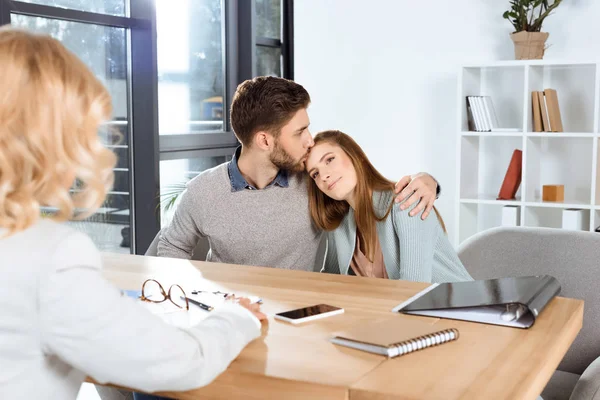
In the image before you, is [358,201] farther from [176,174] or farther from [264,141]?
[176,174]

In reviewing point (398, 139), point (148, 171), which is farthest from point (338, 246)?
point (398, 139)

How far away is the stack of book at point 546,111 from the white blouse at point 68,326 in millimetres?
3408

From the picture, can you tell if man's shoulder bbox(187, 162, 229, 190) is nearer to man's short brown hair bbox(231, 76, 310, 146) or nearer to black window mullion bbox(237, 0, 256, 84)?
man's short brown hair bbox(231, 76, 310, 146)

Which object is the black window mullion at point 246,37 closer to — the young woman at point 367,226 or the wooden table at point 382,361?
the young woman at point 367,226

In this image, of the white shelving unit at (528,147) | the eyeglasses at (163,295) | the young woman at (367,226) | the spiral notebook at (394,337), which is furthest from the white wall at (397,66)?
the spiral notebook at (394,337)

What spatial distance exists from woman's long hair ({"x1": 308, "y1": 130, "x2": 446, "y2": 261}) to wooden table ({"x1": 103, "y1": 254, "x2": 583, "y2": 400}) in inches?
24.6

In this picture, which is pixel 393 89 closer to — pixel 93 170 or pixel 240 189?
pixel 240 189

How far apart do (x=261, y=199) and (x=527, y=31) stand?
2.31 metres

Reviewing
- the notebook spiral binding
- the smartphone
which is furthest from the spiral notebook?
the smartphone

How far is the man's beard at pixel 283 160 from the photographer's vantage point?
2.53 metres

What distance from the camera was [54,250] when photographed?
102cm

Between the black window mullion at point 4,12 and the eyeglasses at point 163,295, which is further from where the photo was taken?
the black window mullion at point 4,12

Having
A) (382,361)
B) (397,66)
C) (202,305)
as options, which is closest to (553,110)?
(397,66)

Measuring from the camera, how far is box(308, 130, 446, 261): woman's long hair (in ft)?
7.54
